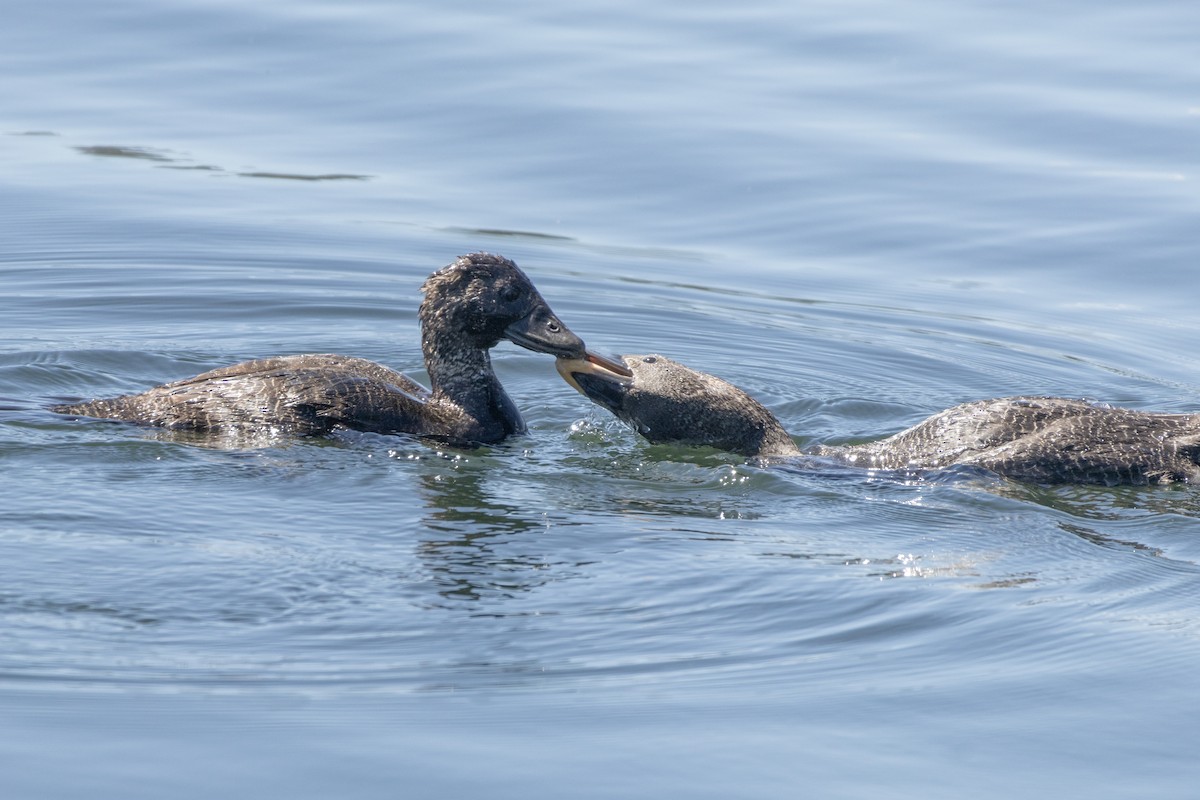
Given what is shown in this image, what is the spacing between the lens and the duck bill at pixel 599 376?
10133 mm

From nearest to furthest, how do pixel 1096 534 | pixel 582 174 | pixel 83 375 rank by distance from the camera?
pixel 1096 534 → pixel 83 375 → pixel 582 174

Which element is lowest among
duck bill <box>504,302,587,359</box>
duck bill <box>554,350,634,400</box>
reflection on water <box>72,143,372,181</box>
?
duck bill <box>554,350,634,400</box>

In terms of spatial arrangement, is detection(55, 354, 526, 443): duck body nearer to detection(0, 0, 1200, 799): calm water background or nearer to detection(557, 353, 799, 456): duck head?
detection(0, 0, 1200, 799): calm water background

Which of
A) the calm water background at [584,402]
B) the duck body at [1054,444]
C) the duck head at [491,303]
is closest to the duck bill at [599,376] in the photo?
the duck head at [491,303]

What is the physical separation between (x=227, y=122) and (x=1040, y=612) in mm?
11278

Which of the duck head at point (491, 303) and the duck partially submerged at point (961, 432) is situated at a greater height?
the duck head at point (491, 303)

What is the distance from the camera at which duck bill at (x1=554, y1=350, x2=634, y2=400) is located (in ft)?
33.2

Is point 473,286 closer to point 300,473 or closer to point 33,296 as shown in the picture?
point 300,473

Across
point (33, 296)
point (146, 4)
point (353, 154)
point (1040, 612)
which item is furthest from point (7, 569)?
point (146, 4)

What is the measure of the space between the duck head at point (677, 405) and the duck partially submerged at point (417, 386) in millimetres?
123

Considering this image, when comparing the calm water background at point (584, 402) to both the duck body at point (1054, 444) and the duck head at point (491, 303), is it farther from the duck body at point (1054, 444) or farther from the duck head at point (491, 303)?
the duck head at point (491, 303)

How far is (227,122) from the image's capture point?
659 inches

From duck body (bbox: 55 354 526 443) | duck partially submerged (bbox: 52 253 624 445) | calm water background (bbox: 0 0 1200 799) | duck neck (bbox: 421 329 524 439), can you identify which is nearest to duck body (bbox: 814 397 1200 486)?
calm water background (bbox: 0 0 1200 799)

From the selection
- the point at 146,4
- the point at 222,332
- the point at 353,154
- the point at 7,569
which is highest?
the point at 146,4
